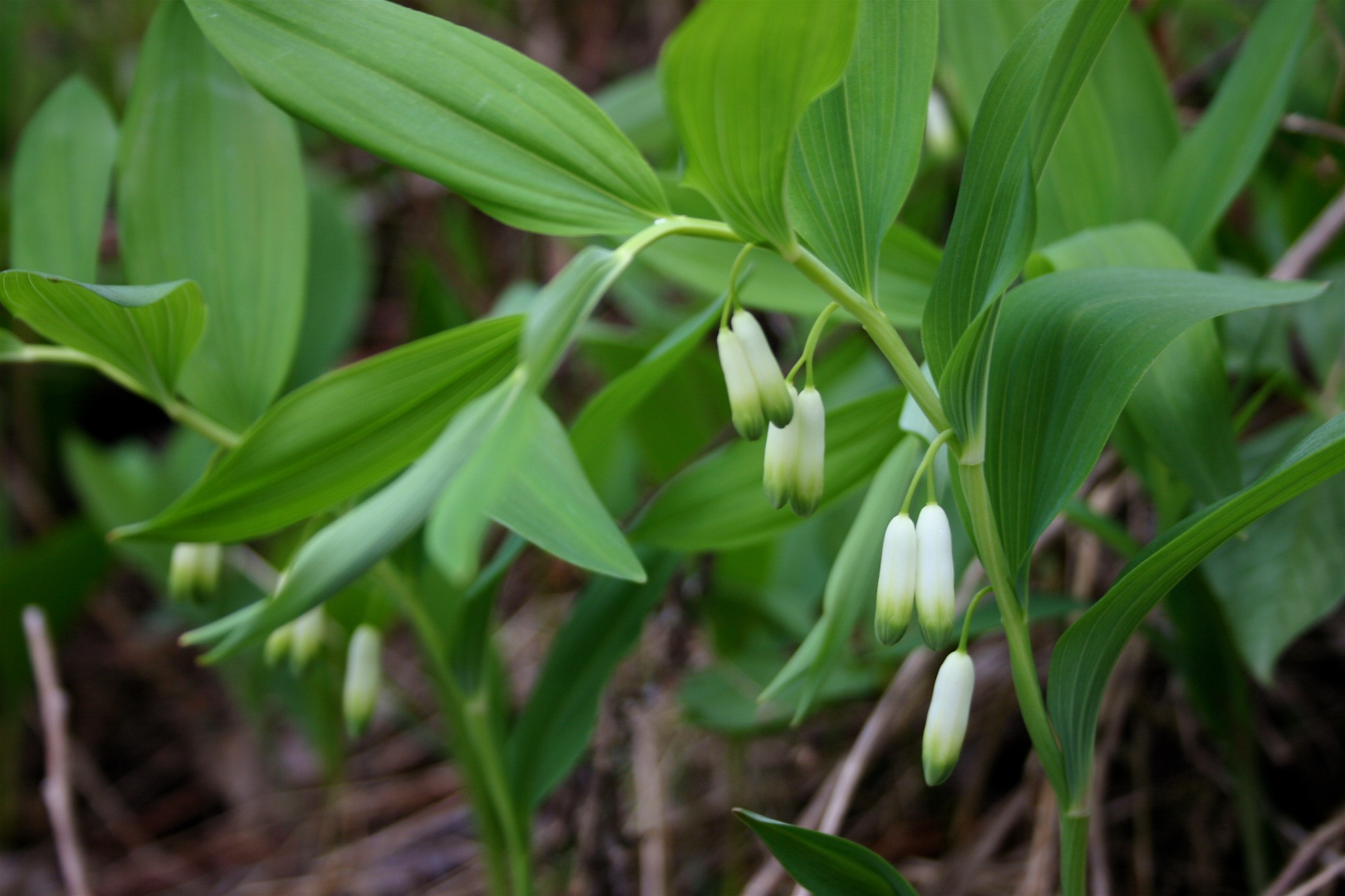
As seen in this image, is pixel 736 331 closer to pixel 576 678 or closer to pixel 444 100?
pixel 444 100

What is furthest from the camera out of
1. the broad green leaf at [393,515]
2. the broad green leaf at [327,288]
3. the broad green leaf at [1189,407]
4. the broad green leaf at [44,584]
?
the broad green leaf at [44,584]

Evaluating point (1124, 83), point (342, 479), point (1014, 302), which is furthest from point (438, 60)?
point (1124, 83)

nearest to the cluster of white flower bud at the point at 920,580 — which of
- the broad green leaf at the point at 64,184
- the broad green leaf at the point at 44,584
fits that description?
the broad green leaf at the point at 64,184

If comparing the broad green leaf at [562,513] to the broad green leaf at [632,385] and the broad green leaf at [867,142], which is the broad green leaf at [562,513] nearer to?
the broad green leaf at [632,385]

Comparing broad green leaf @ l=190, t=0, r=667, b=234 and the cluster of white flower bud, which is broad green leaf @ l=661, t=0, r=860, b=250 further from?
the cluster of white flower bud

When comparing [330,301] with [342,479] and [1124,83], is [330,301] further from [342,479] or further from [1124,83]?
[1124,83]

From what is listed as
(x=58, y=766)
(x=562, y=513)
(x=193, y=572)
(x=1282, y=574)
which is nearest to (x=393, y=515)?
(x=562, y=513)
